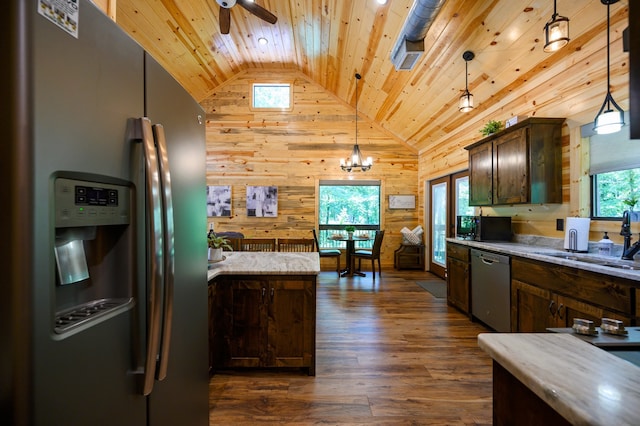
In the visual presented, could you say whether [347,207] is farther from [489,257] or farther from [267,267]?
[267,267]

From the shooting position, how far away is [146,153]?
804mm

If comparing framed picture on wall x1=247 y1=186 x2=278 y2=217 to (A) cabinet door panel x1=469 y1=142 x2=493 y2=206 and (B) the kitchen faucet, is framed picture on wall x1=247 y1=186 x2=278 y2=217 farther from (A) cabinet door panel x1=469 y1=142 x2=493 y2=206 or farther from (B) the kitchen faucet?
(B) the kitchen faucet

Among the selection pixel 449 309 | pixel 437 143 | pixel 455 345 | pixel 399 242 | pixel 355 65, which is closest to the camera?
pixel 455 345

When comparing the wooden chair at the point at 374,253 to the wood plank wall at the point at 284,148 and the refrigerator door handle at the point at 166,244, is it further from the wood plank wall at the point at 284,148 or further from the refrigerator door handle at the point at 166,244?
the refrigerator door handle at the point at 166,244

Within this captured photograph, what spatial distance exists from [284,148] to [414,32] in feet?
13.9

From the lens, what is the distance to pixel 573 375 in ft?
1.94

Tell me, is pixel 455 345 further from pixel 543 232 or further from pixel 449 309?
pixel 543 232

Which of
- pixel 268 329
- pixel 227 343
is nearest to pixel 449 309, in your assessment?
pixel 268 329

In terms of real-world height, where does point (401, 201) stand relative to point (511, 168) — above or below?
below

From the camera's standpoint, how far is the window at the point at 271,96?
21.8 ft

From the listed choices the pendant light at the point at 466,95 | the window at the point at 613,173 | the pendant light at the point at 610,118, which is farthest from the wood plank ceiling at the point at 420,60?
the pendant light at the point at 610,118

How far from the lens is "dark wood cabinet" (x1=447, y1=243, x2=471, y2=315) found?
3520 millimetres

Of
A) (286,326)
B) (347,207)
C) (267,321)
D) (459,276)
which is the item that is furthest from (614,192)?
A: (347,207)

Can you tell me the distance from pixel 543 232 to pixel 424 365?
202 cm
